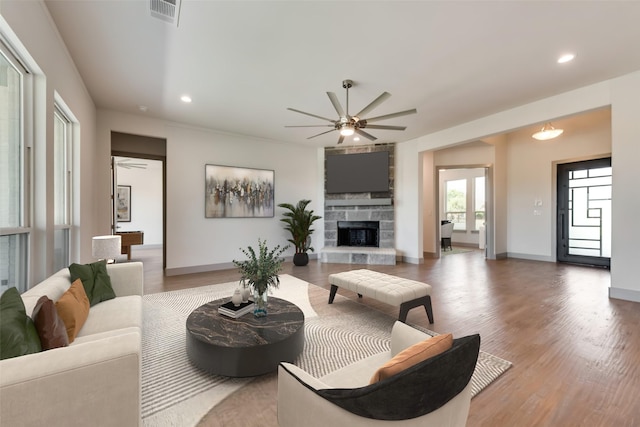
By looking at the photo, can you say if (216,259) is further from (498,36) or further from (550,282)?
(550,282)

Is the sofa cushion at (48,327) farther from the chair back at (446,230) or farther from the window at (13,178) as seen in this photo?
the chair back at (446,230)

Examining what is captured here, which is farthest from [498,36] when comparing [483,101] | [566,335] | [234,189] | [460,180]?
[460,180]

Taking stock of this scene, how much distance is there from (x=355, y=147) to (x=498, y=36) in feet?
14.8

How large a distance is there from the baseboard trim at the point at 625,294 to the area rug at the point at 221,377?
2971 millimetres

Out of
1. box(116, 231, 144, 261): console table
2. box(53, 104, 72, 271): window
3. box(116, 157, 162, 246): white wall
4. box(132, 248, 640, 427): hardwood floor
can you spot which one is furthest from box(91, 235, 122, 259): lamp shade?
box(116, 157, 162, 246): white wall

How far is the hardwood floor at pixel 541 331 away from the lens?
1.74m

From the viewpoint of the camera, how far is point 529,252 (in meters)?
6.90

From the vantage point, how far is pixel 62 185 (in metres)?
3.40

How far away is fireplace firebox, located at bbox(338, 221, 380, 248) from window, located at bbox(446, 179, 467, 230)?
190 inches

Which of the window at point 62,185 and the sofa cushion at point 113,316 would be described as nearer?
the sofa cushion at point 113,316

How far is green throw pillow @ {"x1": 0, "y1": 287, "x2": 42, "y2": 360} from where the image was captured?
1.24 m

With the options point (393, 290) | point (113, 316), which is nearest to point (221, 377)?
point (113, 316)

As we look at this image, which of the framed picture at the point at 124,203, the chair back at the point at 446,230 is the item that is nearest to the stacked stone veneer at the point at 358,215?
the chair back at the point at 446,230

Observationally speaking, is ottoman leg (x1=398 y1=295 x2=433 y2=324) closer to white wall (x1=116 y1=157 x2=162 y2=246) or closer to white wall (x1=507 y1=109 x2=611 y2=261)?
white wall (x1=507 y1=109 x2=611 y2=261)
